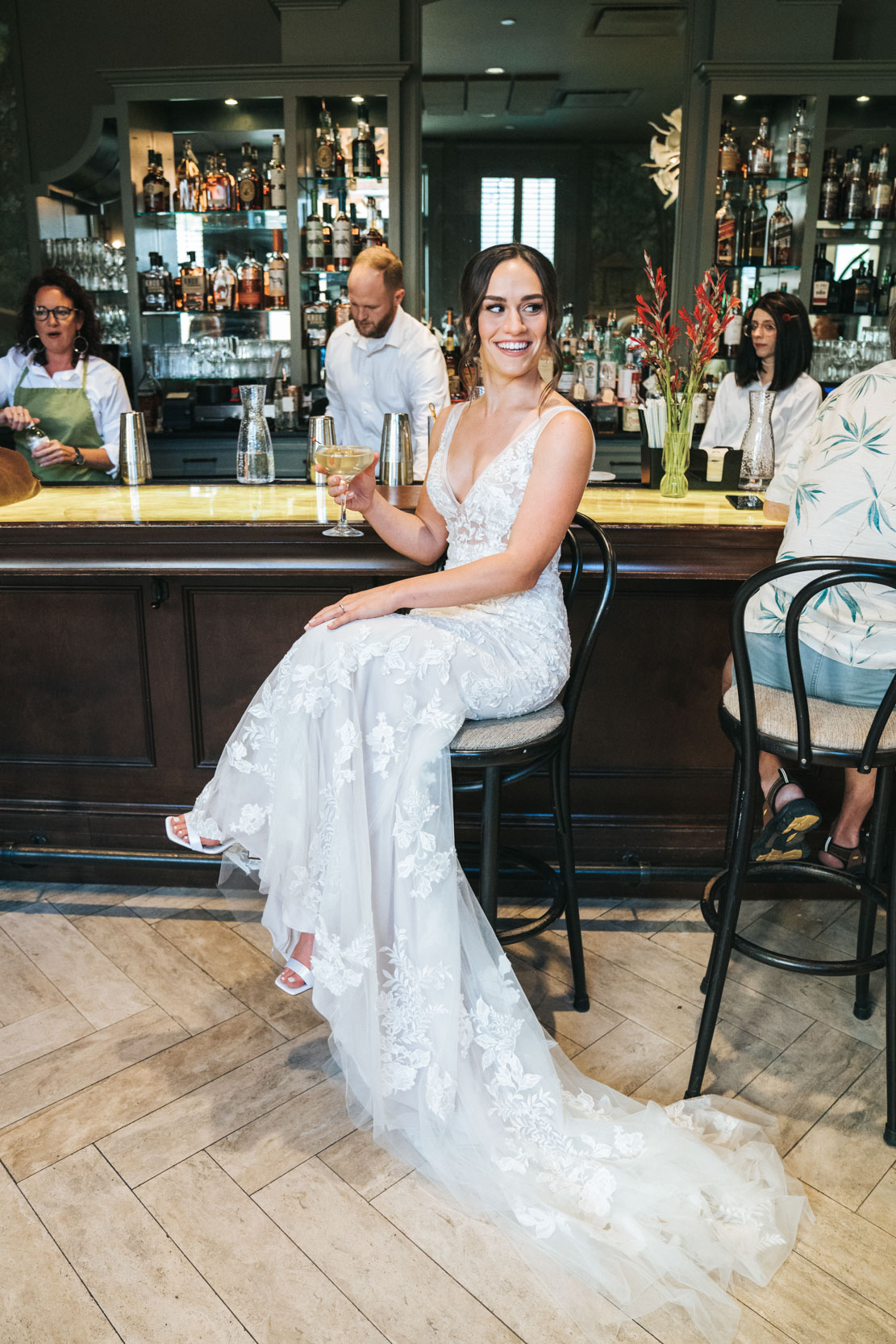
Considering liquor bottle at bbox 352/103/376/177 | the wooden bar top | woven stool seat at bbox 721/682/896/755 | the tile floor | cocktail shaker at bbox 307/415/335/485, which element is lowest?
the tile floor

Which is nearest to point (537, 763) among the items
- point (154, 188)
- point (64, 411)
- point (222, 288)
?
point (64, 411)

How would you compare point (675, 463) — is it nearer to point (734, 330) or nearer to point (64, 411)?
point (64, 411)

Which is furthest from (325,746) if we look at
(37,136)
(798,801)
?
(37,136)

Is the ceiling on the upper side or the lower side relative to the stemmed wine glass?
upper

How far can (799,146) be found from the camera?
4.64m

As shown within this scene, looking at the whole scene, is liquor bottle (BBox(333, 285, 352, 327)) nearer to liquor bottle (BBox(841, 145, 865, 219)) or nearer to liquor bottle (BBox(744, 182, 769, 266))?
liquor bottle (BBox(744, 182, 769, 266))

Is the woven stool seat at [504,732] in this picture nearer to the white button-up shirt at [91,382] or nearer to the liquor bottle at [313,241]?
the white button-up shirt at [91,382]

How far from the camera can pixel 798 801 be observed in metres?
1.80

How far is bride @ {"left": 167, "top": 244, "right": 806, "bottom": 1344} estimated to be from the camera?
1.56m

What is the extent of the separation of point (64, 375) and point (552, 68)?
4763 millimetres

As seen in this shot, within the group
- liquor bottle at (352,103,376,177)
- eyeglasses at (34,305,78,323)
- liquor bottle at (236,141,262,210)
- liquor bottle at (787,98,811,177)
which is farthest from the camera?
liquor bottle at (236,141,262,210)

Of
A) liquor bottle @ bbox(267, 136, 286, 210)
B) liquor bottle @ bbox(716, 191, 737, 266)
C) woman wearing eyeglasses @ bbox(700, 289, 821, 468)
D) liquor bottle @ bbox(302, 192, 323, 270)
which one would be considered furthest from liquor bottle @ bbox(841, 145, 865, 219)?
liquor bottle @ bbox(267, 136, 286, 210)

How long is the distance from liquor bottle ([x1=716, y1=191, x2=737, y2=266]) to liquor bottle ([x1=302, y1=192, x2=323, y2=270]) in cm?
189

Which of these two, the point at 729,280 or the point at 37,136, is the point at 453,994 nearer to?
the point at 729,280
